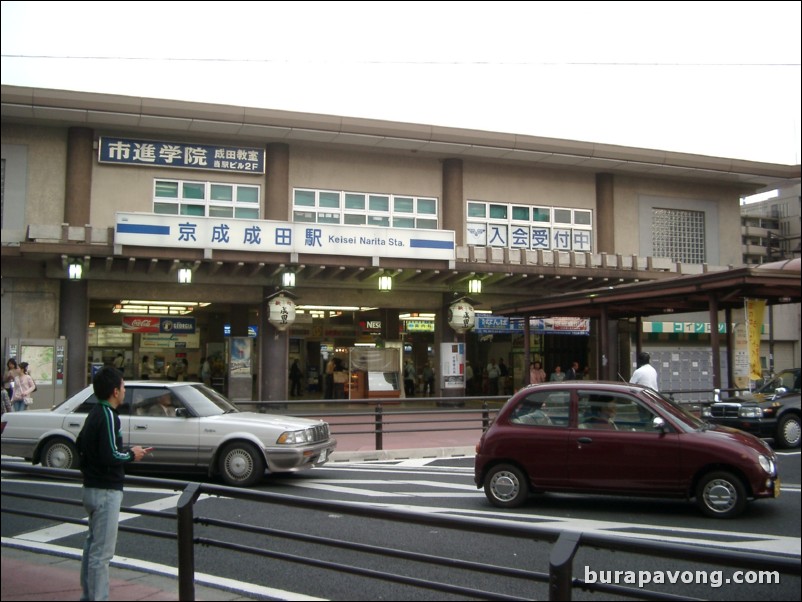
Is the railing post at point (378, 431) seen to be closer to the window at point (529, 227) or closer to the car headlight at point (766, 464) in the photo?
the car headlight at point (766, 464)

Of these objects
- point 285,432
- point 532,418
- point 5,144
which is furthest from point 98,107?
point 532,418

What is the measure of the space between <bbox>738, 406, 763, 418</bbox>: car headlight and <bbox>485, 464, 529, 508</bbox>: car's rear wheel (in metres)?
5.41

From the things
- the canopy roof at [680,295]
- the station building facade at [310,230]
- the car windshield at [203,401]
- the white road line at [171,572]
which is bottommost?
the white road line at [171,572]

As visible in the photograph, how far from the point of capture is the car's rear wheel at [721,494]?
7.27 metres

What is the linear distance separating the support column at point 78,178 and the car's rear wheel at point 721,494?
797 inches

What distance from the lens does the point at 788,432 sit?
13.3 metres

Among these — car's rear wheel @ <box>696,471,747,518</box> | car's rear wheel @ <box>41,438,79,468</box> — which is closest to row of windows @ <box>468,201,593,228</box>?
car's rear wheel @ <box>41,438,79,468</box>

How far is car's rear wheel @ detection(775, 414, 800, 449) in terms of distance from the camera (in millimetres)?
13188

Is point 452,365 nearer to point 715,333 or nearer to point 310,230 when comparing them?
point 310,230

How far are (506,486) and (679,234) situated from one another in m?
24.2

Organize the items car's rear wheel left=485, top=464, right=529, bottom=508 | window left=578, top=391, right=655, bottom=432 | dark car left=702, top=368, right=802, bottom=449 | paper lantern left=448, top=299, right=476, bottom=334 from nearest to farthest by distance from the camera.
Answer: window left=578, top=391, right=655, bottom=432 < car's rear wheel left=485, top=464, right=529, bottom=508 < dark car left=702, top=368, right=802, bottom=449 < paper lantern left=448, top=299, right=476, bottom=334

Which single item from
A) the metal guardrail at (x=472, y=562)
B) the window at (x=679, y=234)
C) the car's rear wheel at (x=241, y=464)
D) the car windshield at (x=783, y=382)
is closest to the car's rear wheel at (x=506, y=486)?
the metal guardrail at (x=472, y=562)

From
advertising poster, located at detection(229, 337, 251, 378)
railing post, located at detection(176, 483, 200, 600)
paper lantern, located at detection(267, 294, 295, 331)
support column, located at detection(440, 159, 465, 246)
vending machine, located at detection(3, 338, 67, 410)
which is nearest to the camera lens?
railing post, located at detection(176, 483, 200, 600)

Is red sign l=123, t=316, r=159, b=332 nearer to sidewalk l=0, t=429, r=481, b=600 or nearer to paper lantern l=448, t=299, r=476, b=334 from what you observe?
paper lantern l=448, t=299, r=476, b=334
